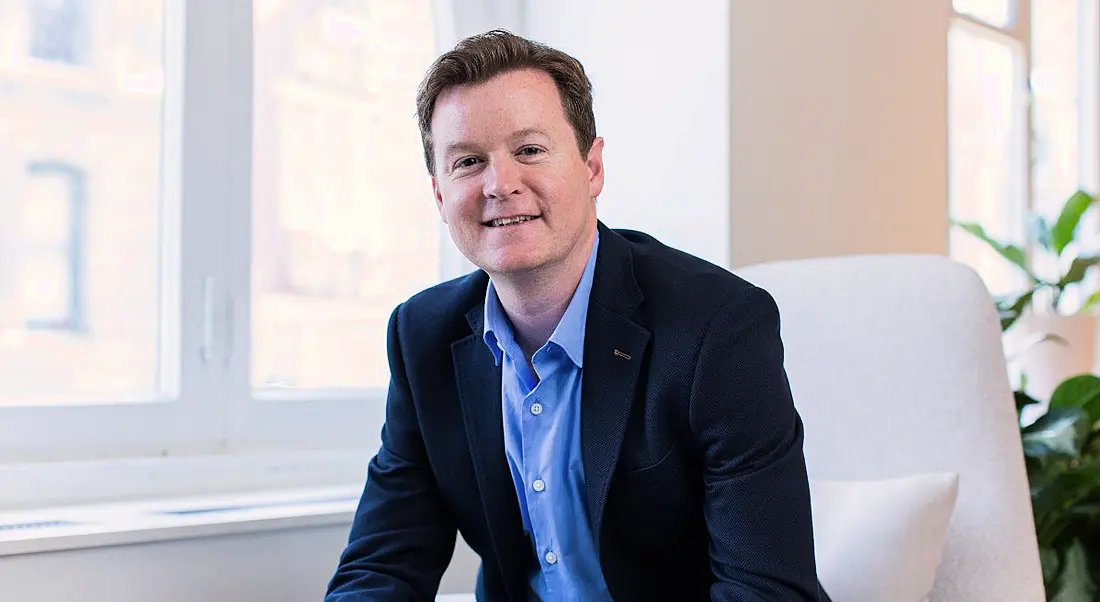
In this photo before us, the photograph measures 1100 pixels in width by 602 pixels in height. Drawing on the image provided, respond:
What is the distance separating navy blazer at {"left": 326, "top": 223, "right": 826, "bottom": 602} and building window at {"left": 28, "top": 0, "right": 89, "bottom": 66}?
33.2 inches

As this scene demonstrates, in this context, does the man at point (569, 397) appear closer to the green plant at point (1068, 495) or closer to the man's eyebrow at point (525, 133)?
the man's eyebrow at point (525, 133)

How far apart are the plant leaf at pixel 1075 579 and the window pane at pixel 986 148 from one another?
1.69 metres

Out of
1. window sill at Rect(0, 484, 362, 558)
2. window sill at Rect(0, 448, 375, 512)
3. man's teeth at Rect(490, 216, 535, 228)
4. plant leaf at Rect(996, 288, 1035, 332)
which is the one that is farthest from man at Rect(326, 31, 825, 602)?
plant leaf at Rect(996, 288, 1035, 332)

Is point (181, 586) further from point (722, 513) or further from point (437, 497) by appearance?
point (722, 513)

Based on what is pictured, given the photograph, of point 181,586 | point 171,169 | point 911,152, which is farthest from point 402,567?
point 911,152

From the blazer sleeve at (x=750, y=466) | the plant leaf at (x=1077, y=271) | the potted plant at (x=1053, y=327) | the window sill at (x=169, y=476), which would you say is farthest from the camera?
the potted plant at (x=1053, y=327)

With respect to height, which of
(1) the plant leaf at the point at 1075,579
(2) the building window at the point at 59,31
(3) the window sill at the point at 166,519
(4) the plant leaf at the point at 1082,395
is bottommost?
(1) the plant leaf at the point at 1075,579

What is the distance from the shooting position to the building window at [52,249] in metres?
1.84

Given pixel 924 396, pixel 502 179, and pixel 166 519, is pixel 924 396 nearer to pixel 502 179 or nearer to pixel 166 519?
pixel 502 179

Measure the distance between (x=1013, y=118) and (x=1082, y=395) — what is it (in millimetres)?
2038

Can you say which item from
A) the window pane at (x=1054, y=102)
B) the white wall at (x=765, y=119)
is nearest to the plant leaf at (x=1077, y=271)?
the white wall at (x=765, y=119)

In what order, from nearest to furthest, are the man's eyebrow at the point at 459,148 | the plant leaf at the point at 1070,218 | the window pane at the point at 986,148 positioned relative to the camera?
the man's eyebrow at the point at 459,148
the plant leaf at the point at 1070,218
the window pane at the point at 986,148

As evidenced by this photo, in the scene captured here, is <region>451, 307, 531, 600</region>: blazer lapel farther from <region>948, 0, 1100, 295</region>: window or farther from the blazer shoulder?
<region>948, 0, 1100, 295</region>: window

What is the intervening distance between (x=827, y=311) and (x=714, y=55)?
2.09 ft
